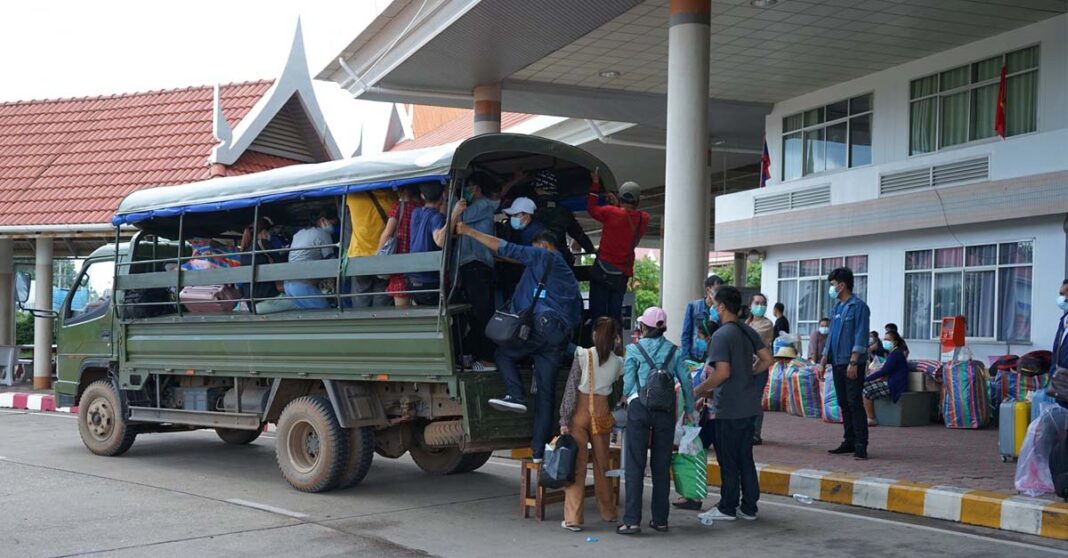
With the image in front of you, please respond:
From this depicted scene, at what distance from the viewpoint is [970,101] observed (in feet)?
55.7

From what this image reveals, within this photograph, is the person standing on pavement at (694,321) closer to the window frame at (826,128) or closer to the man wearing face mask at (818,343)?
the man wearing face mask at (818,343)

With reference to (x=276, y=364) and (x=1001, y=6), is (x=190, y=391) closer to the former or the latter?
(x=276, y=364)

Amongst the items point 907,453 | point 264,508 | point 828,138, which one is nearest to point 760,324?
point 907,453

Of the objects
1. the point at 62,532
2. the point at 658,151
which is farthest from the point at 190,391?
the point at 658,151

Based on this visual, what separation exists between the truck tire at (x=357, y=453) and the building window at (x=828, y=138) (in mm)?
13189

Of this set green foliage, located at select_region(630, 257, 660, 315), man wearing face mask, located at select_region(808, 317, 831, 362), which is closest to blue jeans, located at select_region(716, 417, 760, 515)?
man wearing face mask, located at select_region(808, 317, 831, 362)

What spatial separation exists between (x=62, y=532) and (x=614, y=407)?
431 cm

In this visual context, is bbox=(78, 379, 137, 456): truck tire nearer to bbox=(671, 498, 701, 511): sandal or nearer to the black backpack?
bbox=(671, 498, 701, 511): sandal

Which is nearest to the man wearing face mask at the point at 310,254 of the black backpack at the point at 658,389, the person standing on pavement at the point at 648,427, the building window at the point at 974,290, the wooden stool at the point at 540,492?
the wooden stool at the point at 540,492

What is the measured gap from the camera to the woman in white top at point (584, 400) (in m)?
7.40

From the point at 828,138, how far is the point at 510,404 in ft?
46.4

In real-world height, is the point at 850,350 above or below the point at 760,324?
below

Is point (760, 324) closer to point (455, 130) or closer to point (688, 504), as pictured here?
point (688, 504)

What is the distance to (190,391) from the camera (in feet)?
34.2
